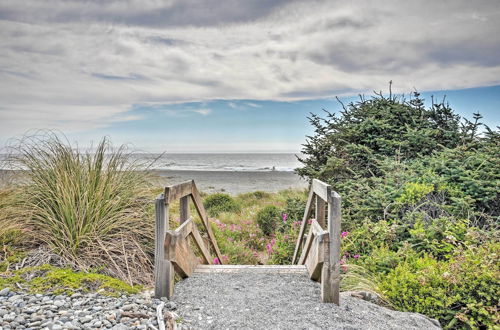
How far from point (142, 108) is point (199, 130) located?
512 inches

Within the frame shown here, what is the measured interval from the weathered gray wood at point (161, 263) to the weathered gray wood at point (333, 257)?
1.40m

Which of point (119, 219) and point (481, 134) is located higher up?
point (481, 134)

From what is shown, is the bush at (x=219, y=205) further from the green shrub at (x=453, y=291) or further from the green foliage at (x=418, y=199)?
the green shrub at (x=453, y=291)

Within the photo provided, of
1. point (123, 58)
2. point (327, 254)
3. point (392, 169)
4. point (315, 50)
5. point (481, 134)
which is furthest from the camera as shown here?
point (123, 58)

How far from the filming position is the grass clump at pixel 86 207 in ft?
12.4

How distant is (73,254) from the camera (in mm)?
3701

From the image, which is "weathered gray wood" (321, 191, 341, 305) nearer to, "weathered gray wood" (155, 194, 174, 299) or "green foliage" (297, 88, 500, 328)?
"green foliage" (297, 88, 500, 328)

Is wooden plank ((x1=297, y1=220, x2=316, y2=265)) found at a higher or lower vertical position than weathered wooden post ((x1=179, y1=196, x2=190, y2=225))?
lower

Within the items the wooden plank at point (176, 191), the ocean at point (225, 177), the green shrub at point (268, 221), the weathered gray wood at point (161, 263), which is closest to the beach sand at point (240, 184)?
the ocean at point (225, 177)

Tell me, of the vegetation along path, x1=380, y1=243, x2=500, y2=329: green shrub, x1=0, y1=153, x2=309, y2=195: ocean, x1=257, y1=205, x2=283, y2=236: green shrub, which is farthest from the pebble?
x1=257, y1=205, x2=283, y2=236: green shrub

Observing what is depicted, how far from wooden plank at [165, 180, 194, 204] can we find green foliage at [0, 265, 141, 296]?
0.96 m

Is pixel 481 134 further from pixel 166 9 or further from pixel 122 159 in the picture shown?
pixel 166 9

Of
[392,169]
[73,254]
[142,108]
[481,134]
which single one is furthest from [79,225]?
[142,108]

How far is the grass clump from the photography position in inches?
149
